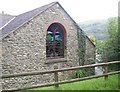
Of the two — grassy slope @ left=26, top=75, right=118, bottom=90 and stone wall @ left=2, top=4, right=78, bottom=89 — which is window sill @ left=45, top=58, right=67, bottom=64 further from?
grassy slope @ left=26, top=75, right=118, bottom=90

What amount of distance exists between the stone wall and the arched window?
0.38 m

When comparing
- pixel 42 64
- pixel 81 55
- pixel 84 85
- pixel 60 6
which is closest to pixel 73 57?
pixel 81 55

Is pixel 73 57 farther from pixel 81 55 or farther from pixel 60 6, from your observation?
pixel 60 6

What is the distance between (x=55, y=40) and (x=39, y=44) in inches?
60.5

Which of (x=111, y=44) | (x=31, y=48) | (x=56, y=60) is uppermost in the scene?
(x=111, y=44)

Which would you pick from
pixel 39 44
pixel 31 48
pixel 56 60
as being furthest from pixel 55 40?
pixel 31 48

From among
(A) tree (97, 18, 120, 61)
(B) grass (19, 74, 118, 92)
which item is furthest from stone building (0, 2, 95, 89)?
(B) grass (19, 74, 118, 92)

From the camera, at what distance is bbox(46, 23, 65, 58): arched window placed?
15.5 meters

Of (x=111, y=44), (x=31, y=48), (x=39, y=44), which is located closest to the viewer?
(x=31, y=48)

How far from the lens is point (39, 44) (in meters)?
14.7

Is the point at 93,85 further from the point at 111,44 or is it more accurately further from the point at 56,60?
the point at 111,44

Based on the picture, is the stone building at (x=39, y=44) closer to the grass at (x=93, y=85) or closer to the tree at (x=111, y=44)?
the tree at (x=111, y=44)

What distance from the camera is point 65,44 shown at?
52.7 feet

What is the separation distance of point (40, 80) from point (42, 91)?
6264 mm
